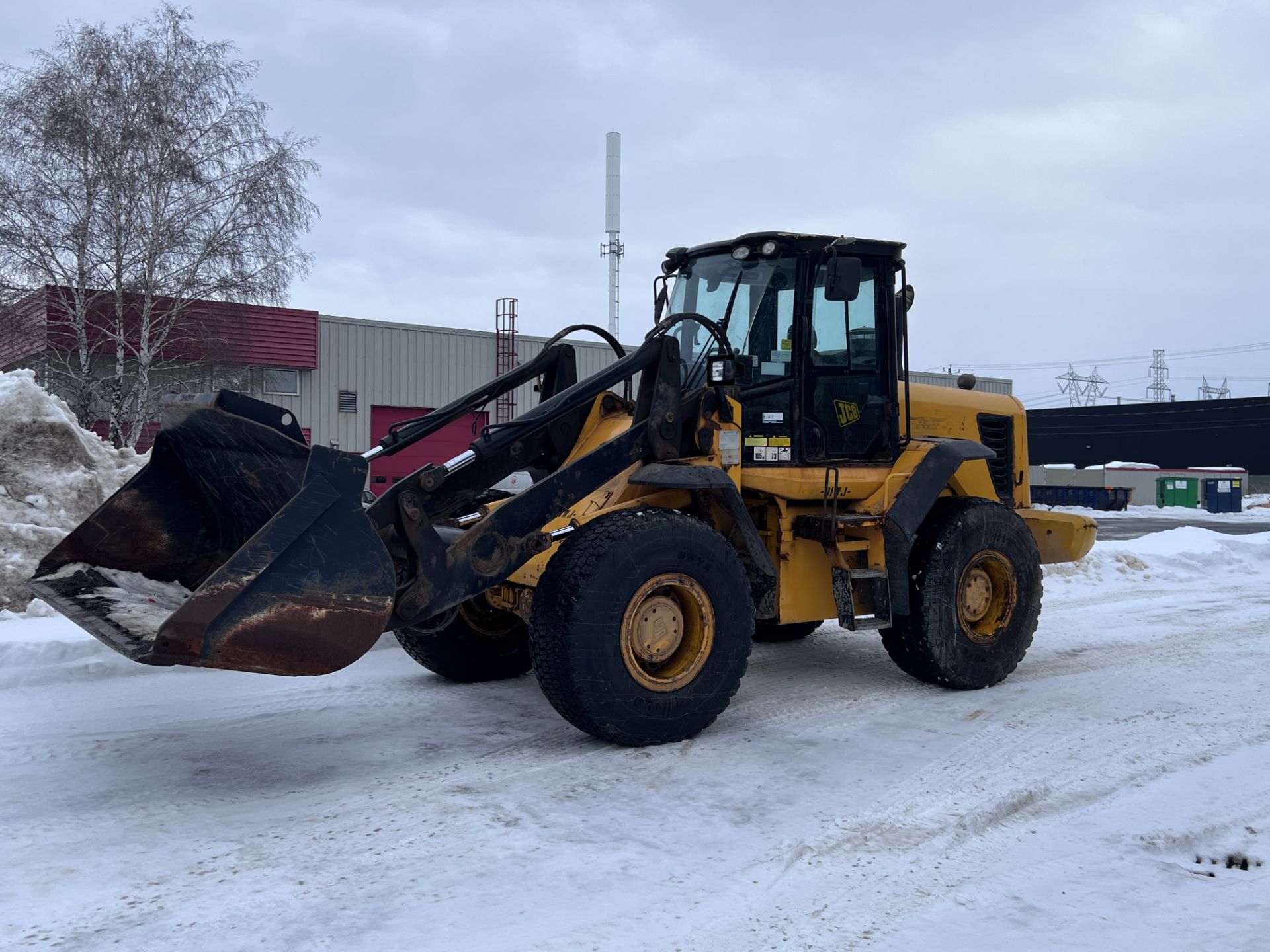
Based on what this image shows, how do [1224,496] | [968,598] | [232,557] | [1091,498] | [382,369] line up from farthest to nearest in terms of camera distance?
[1224,496] → [1091,498] → [382,369] → [968,598] → [232,557]

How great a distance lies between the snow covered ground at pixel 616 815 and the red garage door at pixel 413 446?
344cm

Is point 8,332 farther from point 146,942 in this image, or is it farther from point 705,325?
point 146,942

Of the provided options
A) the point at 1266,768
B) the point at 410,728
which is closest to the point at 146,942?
the point at 410,728

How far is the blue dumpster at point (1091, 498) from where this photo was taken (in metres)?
34.2

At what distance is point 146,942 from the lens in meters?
2.94

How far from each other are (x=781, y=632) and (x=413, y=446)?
7466 mm

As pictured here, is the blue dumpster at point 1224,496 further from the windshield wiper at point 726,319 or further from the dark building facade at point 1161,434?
the windshield wiper at point 726,319

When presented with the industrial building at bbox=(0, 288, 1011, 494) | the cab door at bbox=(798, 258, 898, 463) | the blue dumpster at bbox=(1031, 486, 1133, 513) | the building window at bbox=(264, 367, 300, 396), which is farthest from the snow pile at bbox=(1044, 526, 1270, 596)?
the blue dumpster at bbox=(1031, 486, 1133, 513)

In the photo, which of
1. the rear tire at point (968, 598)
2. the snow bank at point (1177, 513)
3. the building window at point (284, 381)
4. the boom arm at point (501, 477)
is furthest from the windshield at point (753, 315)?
the snow bank at point (1177, 513)

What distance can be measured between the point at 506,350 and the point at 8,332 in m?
10.6

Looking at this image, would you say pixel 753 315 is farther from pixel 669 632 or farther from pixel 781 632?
pixel 781 632

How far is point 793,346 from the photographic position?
5965 millimetres

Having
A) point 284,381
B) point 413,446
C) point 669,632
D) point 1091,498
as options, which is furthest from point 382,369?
point 1091,498

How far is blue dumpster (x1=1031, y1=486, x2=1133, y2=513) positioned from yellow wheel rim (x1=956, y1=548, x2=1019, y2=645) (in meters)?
29.5
